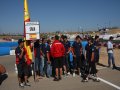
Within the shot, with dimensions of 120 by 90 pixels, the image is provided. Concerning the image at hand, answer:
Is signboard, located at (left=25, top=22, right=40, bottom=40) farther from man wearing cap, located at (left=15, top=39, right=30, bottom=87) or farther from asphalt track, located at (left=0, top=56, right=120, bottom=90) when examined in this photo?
asphalt track, located at (left=0, top=56, right=120, bottom=90)

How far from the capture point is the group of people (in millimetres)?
10375

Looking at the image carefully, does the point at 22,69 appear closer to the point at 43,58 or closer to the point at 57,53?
the point at 57,53

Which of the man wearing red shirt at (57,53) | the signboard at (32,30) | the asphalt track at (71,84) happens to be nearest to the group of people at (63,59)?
the man wearing red shirt at (57,53)

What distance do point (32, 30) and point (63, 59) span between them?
2.06 m

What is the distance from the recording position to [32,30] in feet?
35.2

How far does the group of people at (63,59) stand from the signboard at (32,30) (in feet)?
2.22

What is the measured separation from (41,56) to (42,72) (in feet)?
2.80

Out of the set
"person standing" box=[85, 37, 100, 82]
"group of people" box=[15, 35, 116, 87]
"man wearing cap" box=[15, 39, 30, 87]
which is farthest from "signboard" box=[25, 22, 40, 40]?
"person standing" box=[85, 37, 100, 82]

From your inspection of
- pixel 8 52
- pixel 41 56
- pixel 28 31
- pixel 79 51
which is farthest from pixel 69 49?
pixel 8 52

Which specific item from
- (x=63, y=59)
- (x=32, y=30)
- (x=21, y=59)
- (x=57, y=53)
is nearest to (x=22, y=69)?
(x=21, y=59)

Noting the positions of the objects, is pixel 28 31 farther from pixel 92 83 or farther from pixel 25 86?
pixel 92 83

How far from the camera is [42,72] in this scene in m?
11.8

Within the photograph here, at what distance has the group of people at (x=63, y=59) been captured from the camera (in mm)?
10375

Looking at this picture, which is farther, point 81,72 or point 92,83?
point 81,72
